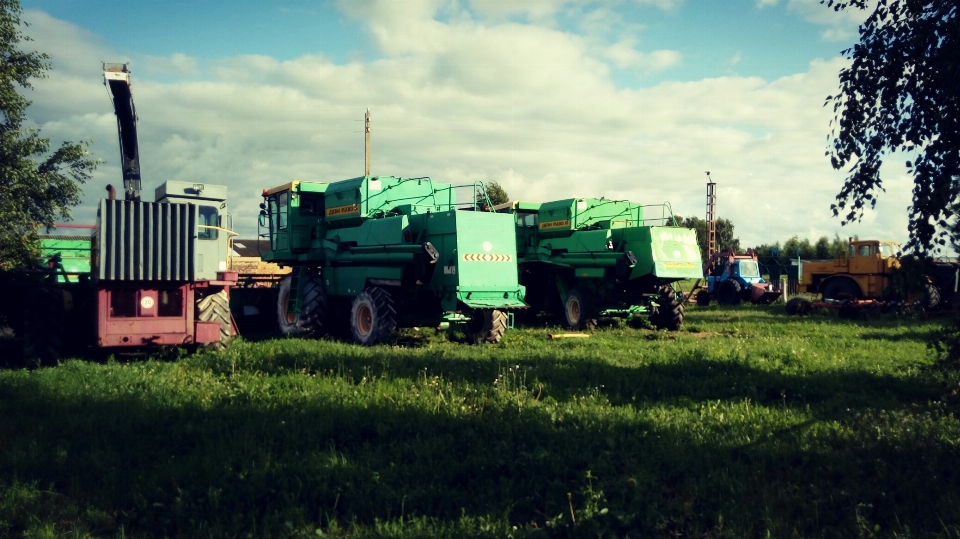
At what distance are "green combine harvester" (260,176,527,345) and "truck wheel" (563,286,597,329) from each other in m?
3.31

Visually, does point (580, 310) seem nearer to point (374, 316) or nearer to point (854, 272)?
point (374, 316)

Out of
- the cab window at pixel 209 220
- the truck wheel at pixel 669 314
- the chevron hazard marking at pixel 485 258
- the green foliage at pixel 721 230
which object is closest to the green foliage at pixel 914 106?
the chevron hazard marking at pixel 485 258

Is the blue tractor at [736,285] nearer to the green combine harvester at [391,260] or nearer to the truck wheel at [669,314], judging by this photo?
the truck wheel at [669,314]

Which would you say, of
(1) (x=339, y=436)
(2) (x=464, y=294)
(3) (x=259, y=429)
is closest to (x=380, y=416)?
(1) (x=339, y=436)

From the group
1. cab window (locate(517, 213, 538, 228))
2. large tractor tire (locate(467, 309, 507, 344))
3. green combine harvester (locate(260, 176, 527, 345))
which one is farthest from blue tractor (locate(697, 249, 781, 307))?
large tractor tire (locate(467, 309, 507, 344))

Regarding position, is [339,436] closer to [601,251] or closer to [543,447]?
[543,447]

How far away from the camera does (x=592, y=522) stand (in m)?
5.10

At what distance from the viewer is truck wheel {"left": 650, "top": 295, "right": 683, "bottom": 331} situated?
57.2ft

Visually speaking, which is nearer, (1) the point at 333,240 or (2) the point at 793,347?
(2) the point at 793,347

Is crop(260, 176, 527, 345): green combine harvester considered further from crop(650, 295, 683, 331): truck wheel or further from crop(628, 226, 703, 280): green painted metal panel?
crop(650, 295, 683, 331): truck wheel

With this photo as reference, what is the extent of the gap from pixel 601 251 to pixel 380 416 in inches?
440

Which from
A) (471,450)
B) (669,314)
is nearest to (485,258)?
(669,314)

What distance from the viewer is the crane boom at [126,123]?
12.8m

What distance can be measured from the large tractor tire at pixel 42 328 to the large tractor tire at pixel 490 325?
673cm
